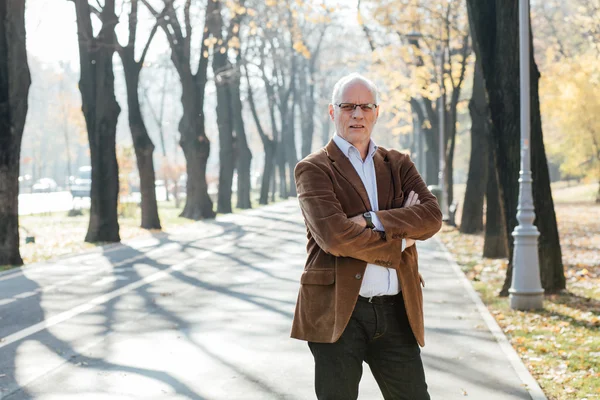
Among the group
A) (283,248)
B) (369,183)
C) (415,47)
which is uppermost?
(415,47)

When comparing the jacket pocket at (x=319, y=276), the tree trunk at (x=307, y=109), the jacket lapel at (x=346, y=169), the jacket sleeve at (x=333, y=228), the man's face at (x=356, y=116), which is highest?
the tree trunk at (x=307, y=109)

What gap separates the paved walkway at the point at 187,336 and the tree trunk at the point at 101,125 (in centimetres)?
588

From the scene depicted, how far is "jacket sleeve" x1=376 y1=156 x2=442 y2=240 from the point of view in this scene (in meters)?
4.46

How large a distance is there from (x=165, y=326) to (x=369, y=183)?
6649 millimetres

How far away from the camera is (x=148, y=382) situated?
7.86m

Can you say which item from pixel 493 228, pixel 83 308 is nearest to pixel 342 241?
pixel 83 308

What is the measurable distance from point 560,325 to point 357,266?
22.7ft

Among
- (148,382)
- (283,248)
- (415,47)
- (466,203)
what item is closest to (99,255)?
(283,248)

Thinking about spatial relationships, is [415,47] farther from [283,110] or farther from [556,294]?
[283,110]

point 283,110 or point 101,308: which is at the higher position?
point 283,110

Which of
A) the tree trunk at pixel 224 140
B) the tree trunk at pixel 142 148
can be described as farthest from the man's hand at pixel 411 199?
the tree trunk at pixel 224 140

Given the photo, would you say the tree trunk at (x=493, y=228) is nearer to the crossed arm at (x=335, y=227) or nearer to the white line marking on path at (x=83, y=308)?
the white line marking on path at (x=83, y=308)

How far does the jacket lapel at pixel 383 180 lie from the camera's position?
455 centimetres

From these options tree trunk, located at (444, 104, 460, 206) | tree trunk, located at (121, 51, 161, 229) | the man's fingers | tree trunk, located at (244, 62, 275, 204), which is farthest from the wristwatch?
tree trunk, located at (244, 62, 275, 204)
